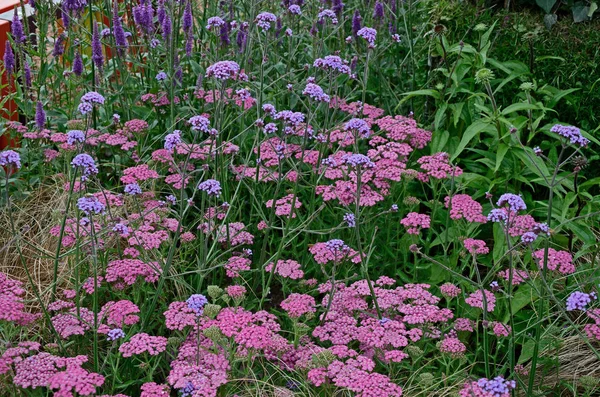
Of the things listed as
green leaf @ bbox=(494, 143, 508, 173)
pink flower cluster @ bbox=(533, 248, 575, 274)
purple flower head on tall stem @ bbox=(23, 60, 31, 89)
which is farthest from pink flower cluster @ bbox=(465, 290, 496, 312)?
purple flower head on tall stem @ bbox=(23, 60, 31, 89)

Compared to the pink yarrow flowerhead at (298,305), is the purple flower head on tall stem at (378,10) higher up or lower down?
higher up

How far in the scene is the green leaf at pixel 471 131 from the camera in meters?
3.72

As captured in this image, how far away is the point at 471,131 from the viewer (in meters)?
3.75

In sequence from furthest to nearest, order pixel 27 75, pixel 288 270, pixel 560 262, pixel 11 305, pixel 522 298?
pixel 27 75 → pixel 522 298 → pixel 288 270 → pixel 560 262 → pixel 11 305

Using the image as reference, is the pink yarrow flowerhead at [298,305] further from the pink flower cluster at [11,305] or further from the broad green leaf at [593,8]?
the broad green leaf at [593,8]

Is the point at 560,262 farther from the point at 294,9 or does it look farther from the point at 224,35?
the point at 224,35

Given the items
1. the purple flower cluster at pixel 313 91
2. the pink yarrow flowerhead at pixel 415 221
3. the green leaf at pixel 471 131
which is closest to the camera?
the purple flower cluster at pixel 313 91

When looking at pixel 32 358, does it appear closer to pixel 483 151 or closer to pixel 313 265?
pixel 313 265

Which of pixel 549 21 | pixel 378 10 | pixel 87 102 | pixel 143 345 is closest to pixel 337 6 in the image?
pixel 378 10

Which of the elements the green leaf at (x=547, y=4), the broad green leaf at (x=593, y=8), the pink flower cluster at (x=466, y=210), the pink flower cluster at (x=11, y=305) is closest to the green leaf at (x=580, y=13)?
the broad green leaf at (x=593, y=8)

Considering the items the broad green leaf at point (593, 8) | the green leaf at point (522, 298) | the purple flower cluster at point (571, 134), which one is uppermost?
the purple flower cluster at point (571, 134)

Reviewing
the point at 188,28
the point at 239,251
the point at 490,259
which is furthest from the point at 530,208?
the point at 188,28

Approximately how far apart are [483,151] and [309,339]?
1391 mm

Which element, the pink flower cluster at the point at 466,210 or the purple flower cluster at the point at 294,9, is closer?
the pink flower cluster at the point at 466,210
